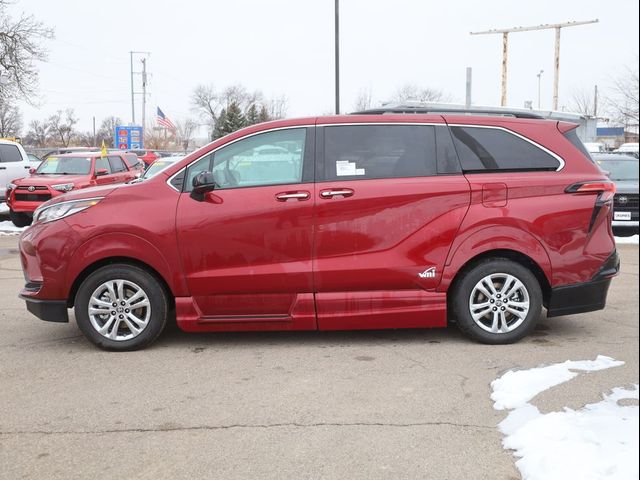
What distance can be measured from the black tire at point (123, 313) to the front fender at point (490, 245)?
2.30 m

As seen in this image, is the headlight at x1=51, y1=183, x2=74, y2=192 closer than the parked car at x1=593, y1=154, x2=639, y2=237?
No

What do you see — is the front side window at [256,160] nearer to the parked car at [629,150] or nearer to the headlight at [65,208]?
the headlight at [65,208]

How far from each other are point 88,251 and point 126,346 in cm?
83

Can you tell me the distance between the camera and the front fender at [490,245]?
5367mm

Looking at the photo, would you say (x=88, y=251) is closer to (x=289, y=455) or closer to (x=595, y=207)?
(x=289, y=455)

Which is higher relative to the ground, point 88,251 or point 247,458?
point 88,251

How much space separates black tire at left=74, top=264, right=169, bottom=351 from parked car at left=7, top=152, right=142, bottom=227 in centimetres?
1031

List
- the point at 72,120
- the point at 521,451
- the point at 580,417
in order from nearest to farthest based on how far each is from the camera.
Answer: the point at 521,451, the point at 580,417, the point at 72,120

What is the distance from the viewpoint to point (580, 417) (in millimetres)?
3838

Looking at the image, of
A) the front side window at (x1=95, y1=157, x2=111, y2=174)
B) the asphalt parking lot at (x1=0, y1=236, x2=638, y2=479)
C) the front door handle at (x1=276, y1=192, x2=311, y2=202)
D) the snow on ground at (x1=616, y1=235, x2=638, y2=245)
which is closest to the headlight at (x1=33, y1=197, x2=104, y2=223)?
the asphalt parking lot at (x1=0, y1=236, x2=638, y2=479)

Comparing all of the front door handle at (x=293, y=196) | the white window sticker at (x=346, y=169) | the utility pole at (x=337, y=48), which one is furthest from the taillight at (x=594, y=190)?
the utility pole at (x=337, y=48)

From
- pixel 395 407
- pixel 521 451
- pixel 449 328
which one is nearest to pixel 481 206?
pixel 449 328

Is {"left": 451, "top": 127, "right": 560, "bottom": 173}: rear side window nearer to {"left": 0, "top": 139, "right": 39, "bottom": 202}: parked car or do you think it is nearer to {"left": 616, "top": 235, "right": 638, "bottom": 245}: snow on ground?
{"left": 616, "top": 235, "right": 638, "bottom": 245}: snow on ground

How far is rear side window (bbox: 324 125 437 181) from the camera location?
5.45 m
